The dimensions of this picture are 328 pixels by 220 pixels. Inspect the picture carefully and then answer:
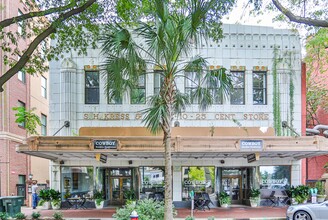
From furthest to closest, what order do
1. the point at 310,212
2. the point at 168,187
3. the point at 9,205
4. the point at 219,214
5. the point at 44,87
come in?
the point at 44,87 → the point at 219,214 → the point at 9,205 → the point at 310,212 → the point at 168,187

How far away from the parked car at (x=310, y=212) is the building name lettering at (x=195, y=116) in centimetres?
657

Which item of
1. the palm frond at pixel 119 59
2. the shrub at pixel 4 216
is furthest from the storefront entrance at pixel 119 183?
the palm frond at pixel 119 59

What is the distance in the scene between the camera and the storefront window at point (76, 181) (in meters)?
20.0

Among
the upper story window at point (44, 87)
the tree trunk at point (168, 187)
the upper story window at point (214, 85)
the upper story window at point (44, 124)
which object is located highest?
the upper story window at point (44, 87)

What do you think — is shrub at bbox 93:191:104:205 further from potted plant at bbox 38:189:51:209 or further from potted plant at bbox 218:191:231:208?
potted plant at bbox 218:191:231:208

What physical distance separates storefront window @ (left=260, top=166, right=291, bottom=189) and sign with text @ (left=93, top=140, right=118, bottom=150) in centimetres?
948

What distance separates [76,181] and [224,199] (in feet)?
28.7

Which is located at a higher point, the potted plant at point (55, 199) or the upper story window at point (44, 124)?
the upper story window at point (44, 124)

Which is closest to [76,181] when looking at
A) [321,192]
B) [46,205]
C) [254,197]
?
[46,205]

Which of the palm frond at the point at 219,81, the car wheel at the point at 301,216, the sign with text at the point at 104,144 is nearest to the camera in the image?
the palm frond at the point at 219,81

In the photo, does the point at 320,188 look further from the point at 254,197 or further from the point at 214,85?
the point at 214,85

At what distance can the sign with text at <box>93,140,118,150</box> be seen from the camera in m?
16.3

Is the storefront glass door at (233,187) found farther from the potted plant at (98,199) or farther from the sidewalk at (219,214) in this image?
the potted plant at (98,199)

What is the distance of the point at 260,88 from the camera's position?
20.4m
